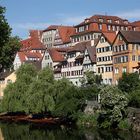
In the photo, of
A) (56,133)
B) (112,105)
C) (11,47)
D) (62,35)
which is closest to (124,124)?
(112,105)

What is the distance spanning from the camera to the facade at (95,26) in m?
125

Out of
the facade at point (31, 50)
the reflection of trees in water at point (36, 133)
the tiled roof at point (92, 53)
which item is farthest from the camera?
the facade at point (31, 50)

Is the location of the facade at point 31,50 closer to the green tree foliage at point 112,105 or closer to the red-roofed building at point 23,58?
the red-roofed building at point 23,58

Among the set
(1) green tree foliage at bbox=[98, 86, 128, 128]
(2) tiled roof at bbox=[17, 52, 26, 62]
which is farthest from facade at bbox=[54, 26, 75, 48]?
(1) green tree foliage at bbox=[98, 86, 128, 128]

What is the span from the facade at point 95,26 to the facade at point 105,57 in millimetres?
26623

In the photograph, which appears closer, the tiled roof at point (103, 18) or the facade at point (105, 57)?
the facade at point (105, 57)

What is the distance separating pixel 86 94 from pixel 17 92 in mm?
17000

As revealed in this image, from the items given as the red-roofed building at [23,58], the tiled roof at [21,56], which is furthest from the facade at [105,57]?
the tiled roof at [21,56]

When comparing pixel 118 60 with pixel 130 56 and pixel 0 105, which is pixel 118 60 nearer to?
pixel 130 56

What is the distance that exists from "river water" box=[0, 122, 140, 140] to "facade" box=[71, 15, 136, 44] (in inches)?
2152

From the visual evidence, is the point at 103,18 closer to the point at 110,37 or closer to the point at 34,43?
the point at 34,43

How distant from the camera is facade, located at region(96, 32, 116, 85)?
94.4 metres

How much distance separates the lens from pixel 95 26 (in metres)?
126

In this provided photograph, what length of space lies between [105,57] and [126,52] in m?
7.35
